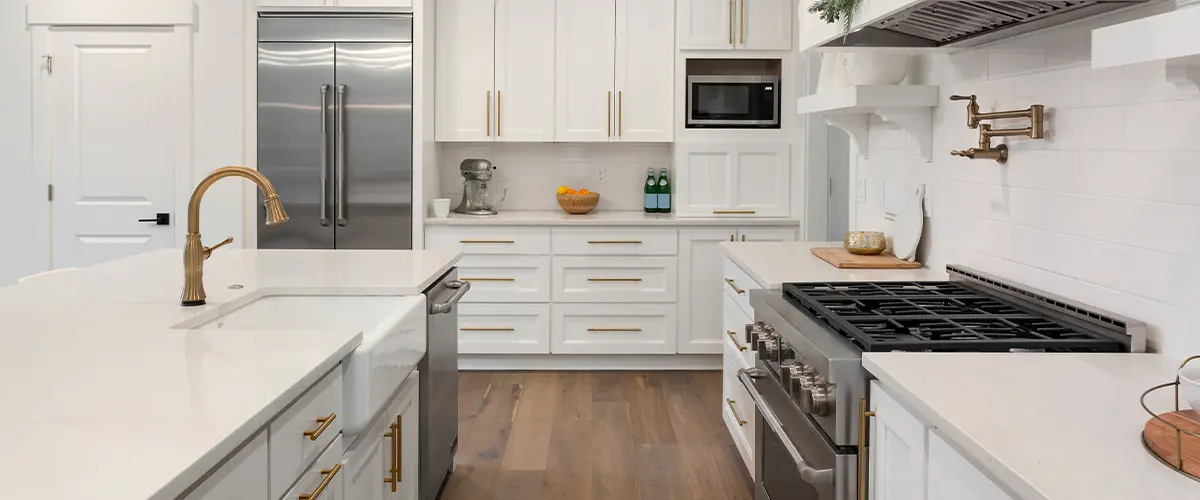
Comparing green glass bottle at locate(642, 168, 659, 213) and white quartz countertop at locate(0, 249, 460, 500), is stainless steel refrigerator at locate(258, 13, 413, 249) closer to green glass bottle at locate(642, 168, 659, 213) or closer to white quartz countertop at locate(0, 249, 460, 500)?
green glass bottle at locate(642, 168, 659, 213)

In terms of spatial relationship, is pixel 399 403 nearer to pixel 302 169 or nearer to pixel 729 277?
pixel 729 277

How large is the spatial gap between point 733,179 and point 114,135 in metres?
3.21

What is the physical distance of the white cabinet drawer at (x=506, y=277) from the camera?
525 cm

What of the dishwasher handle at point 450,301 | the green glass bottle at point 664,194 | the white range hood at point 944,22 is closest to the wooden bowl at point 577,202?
the green glass bottle at point 664,194

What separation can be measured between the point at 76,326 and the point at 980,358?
1736 millimetres

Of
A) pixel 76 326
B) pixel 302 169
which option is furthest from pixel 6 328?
pixel 302 169

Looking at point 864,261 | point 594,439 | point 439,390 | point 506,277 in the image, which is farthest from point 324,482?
point 506,277

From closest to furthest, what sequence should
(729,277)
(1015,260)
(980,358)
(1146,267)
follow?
(980,358) → (1146,267) → (1015,260) → (729,277)

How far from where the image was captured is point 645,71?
5.38 m

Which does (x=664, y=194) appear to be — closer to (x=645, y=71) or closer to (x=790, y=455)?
(x=645, y=71)

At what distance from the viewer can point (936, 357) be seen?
1.81 meters

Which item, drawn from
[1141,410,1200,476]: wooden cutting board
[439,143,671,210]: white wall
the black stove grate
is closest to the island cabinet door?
the black stove grate

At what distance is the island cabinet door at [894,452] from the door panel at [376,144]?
3.67 m

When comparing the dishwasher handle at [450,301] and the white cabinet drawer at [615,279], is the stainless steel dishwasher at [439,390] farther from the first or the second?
the white cabinet drawer at [615,279]
